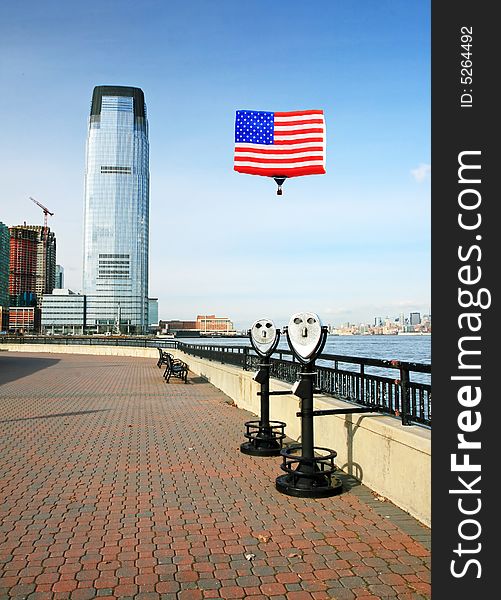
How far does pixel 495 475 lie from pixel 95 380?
1928cm

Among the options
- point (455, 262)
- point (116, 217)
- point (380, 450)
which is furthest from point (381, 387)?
point (116, 217)

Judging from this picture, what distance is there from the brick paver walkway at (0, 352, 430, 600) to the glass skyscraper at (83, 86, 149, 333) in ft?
547

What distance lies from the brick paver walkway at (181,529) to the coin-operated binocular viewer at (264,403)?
0.20m

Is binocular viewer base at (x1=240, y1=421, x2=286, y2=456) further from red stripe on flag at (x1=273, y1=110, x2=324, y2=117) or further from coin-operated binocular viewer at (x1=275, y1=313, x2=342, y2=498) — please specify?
red stripe on flag at (x1=273, y1=110, x2=324, y2=117)

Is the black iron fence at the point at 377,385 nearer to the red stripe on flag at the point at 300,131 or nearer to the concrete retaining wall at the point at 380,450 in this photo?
the concrete retaining wall at the point at 380,450

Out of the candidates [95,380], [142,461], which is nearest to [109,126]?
[95,380]

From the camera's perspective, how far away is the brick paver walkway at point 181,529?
3975mm

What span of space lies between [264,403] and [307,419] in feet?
8.06

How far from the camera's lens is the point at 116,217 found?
17725 centimetres

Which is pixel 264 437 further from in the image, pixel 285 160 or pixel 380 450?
pixel 285 160

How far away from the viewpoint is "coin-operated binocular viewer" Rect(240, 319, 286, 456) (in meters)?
8.11

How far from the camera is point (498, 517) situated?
113 inches

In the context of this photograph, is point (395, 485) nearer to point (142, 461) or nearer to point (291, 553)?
point (291, 553)

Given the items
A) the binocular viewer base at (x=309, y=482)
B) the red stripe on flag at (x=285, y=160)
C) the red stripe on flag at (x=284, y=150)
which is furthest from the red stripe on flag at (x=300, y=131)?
the binocular viewer base at (x=309, y=482)
